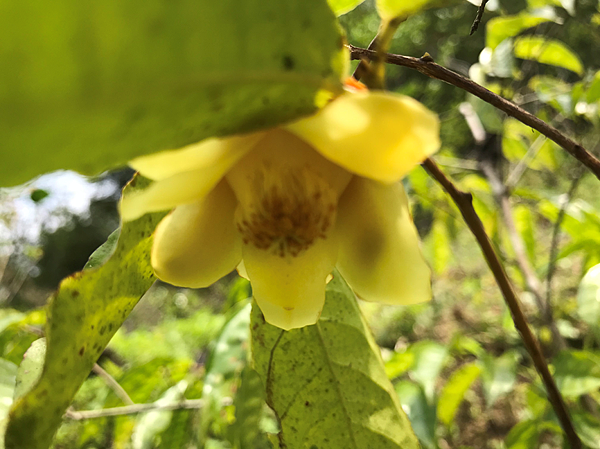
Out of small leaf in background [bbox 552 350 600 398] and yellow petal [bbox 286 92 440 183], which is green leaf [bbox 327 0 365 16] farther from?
small leaf in background [bbox 552 350 600 398]

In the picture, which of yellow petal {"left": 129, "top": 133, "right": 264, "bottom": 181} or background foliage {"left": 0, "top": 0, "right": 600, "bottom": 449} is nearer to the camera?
yellow petal {"left": 129, "top": 133, "right": 264, "bottom": 181}

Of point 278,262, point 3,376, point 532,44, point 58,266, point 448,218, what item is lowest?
point 58,266

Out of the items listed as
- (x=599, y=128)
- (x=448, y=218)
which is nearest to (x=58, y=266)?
(x=448, y=218)

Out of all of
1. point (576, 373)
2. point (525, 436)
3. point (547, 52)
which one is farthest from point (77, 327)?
point (547, 52)

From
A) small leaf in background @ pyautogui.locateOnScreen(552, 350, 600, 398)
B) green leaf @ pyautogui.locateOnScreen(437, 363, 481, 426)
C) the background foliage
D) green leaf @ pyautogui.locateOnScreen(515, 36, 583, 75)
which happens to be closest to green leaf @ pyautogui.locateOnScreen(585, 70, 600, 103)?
the background foliage

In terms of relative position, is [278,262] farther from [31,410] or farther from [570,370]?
[570,370]
